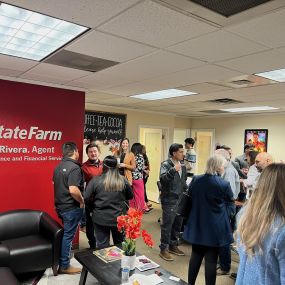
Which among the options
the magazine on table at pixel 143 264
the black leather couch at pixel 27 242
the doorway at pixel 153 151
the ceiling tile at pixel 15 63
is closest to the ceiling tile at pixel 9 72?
the ceiling tile at pixel 15 63

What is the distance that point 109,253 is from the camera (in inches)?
113

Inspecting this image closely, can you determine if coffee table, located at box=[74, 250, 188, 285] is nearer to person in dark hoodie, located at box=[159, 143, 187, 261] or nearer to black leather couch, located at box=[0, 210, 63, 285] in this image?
black leather couch, located at box=[0, 210, 63, 285]

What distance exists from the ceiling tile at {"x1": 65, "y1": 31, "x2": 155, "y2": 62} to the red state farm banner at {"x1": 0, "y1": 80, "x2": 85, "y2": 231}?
5.55 ft

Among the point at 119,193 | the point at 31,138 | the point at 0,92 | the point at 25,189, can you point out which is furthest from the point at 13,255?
the point at 0,92

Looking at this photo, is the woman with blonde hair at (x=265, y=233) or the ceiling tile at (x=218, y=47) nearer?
the woman with blonde hair at (x=265, y=233)

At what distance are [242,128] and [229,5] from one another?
6.36 metres

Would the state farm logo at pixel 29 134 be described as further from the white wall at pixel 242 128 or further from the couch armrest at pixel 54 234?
the white wall at pixel 242 128

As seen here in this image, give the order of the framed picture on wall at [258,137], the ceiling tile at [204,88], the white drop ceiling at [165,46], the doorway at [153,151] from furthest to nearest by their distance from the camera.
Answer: the doorway at [153,151] < the framed picture on wall at [258,137] < the ceiling tile at [204,88] < the white drop ceiling at [165,46]

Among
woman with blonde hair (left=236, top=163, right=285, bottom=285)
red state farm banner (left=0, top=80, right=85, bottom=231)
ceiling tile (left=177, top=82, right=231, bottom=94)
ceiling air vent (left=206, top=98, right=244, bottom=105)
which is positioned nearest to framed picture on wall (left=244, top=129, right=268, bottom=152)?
ceiling air vent (left=206, top=98, right=244, bottom=105)

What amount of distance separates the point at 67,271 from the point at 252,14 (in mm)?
3268

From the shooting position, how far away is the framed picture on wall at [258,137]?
7004mm

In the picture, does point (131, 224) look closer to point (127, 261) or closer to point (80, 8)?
point (127, 261)

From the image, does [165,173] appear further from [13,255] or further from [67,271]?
[13,255]

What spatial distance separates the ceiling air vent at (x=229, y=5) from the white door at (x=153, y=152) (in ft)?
21.2
